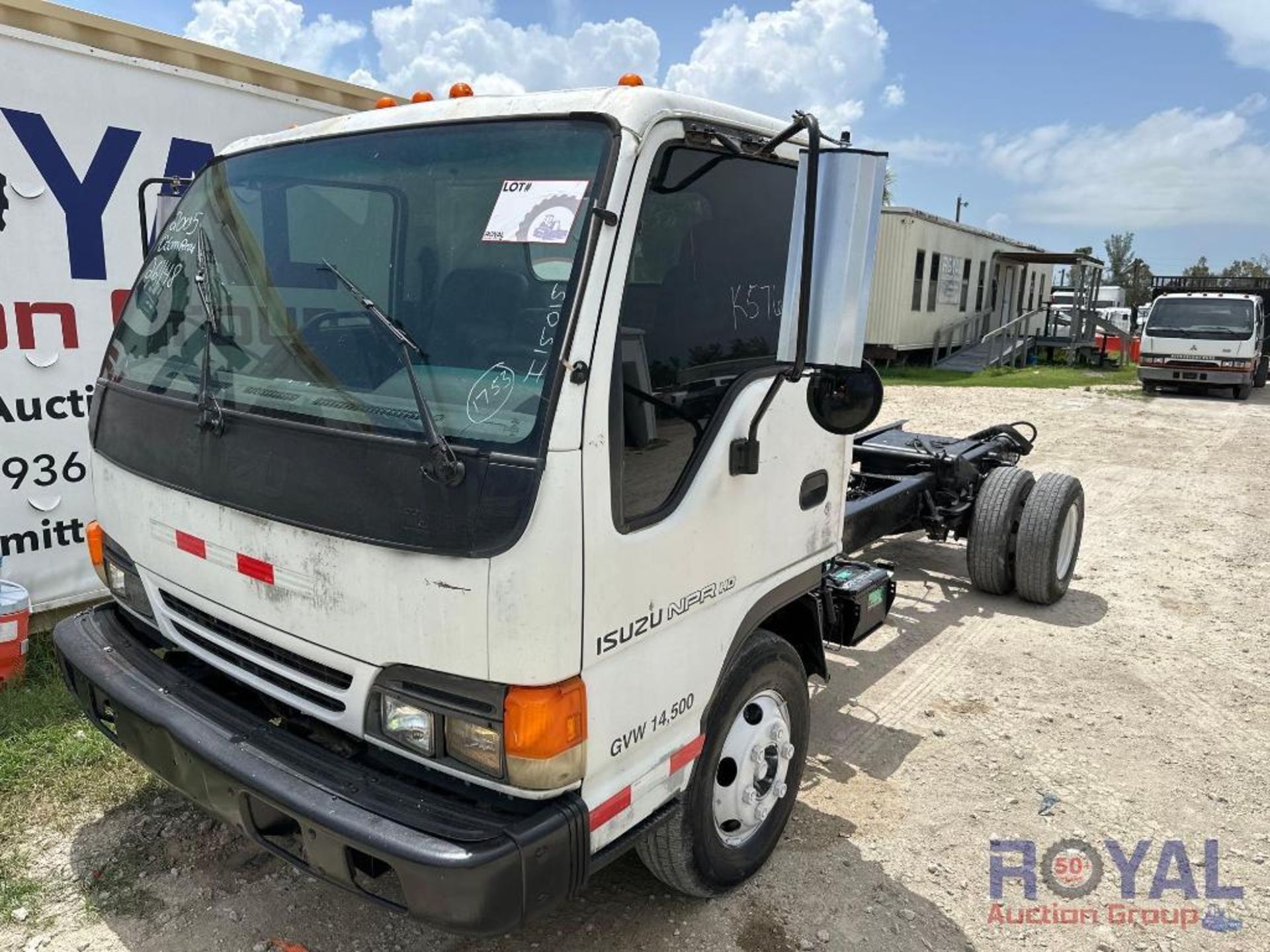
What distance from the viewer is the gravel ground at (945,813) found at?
2.85 metres

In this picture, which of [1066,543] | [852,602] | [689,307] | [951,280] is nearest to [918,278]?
[951,280]

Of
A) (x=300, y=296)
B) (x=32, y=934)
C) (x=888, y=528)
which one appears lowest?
(x=32, y=934)

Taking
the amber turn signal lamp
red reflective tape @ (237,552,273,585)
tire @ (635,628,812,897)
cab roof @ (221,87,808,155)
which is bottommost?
tire @ (635,628,812,897)

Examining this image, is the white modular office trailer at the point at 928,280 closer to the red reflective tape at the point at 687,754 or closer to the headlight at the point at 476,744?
the red reflective tape at the point at 687,754

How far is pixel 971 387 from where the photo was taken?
19156mm

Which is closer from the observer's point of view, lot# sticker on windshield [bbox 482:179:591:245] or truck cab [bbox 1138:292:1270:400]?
lot# sticker on windshield [bbox 482:179:591:245]

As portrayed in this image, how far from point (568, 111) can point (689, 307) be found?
598mm

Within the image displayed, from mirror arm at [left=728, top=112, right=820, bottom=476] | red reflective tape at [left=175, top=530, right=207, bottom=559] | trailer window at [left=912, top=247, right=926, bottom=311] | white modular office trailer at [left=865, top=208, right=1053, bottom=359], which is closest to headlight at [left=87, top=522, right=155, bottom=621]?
red reflective tape at [left=175, top=530, right=207, bottom=559]

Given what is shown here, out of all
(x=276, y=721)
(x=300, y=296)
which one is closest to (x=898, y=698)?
(x=276, y=721)

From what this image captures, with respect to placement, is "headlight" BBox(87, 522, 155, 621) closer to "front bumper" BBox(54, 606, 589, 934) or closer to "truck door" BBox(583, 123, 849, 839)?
"front bumper" BBox(54, 606, 589, 934)

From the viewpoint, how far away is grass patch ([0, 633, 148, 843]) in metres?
3.35

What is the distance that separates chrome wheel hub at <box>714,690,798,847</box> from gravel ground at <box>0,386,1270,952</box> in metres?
0.28

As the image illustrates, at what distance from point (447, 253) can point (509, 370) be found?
42 cm

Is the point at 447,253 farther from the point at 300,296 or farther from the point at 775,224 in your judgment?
the point at 775,224
